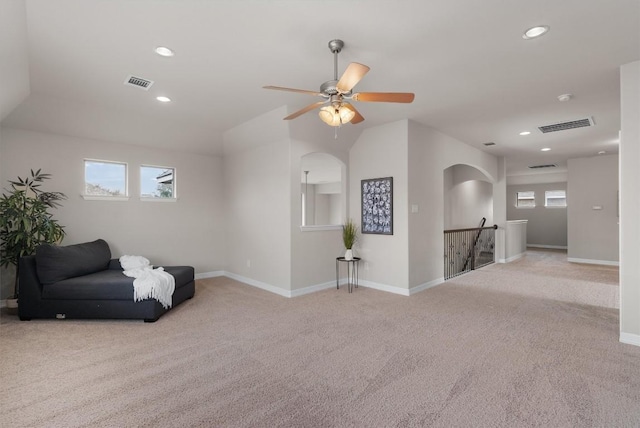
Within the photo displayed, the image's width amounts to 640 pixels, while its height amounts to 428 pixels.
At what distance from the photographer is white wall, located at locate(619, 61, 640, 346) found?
3.00 meters

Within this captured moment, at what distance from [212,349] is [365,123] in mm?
3939

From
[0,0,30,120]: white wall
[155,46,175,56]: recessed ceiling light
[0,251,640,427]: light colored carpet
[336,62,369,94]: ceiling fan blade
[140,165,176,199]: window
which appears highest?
[155,46,175,56]: recessed ceiling light

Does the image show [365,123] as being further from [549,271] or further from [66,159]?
[549,271]

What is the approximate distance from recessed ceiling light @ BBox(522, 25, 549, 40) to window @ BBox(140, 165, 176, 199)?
5626 mm

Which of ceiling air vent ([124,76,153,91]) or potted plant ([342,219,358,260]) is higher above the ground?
ceiling air vent ([124,76,153,91])

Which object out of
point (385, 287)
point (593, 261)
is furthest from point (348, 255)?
point (593, 261)

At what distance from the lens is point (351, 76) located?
7.75 feet

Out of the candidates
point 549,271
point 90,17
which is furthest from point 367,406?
point 549,271

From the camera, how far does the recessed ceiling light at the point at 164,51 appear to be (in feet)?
9.24

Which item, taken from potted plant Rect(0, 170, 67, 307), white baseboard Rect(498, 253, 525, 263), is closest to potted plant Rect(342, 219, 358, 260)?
potted plant Rect(0, 170, 67, 307)

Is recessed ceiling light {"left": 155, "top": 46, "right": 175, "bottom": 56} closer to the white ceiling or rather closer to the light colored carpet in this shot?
the white ceiling

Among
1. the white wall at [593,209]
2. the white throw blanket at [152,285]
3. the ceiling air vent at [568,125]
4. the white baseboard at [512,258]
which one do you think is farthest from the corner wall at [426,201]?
the white wall at [593,209]

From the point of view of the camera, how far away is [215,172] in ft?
21.1

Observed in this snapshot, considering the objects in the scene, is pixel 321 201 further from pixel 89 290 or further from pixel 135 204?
pixel 89 290
